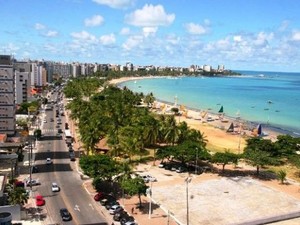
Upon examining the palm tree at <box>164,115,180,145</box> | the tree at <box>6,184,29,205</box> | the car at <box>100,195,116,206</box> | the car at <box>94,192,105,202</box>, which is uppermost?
the palm tree at <box>164,115,180,145</box>

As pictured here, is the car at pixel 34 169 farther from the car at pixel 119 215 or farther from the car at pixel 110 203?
the car at pixel 119 215

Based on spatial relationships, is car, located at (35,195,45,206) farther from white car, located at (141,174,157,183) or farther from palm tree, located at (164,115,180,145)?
palm tree, located at (164,115,180,145)

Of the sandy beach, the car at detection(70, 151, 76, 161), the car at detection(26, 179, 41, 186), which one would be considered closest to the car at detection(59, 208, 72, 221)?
the car at detection(26, 179, 41, 186)

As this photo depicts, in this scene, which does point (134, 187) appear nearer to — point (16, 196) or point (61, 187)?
point (16, 196)

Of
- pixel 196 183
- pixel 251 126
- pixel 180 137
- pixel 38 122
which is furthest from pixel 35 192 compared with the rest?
pixel 251 126

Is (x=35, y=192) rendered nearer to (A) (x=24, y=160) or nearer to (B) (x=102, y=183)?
(B) (x=102, y=183)

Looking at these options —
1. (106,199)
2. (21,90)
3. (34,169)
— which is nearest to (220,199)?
(106,199)
